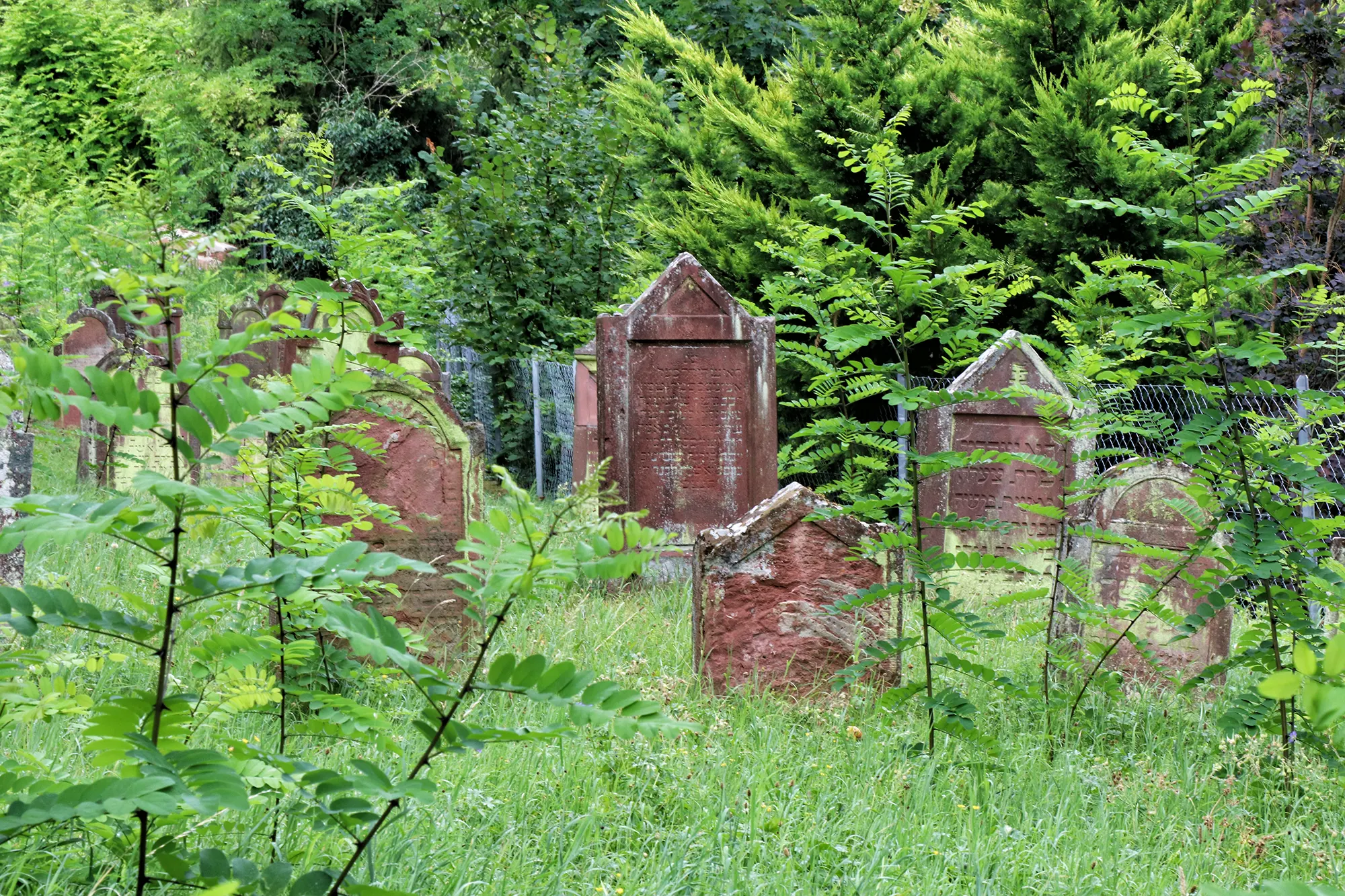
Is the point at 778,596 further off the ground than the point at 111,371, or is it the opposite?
the point at 111,371

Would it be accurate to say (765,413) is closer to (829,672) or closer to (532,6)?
(829,672)

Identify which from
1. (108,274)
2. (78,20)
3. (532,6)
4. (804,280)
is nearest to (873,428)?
(804,280)

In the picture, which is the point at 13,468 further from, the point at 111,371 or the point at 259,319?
the point at 259,319

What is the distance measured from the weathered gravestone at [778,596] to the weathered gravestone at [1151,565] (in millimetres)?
1637

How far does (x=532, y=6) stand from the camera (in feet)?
54.1

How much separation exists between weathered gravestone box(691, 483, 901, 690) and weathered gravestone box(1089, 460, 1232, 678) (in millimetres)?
1637

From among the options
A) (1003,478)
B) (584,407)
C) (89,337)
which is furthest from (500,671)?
(89,337)

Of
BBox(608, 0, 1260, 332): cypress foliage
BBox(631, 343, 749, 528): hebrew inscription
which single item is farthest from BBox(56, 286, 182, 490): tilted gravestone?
BBox(608, 0, 1260, 332): cypress foliage

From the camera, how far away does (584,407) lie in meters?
10.2

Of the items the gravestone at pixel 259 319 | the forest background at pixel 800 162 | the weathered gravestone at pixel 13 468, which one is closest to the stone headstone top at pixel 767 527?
the weathered gravestone at pixel 13 468

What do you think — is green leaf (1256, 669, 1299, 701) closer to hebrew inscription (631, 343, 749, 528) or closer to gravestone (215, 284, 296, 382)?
hebrew inscription (631, 343, 749, 528)

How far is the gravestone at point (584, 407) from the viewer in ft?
33.0

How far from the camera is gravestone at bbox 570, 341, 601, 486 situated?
10047 mm

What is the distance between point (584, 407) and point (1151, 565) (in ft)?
18.9
